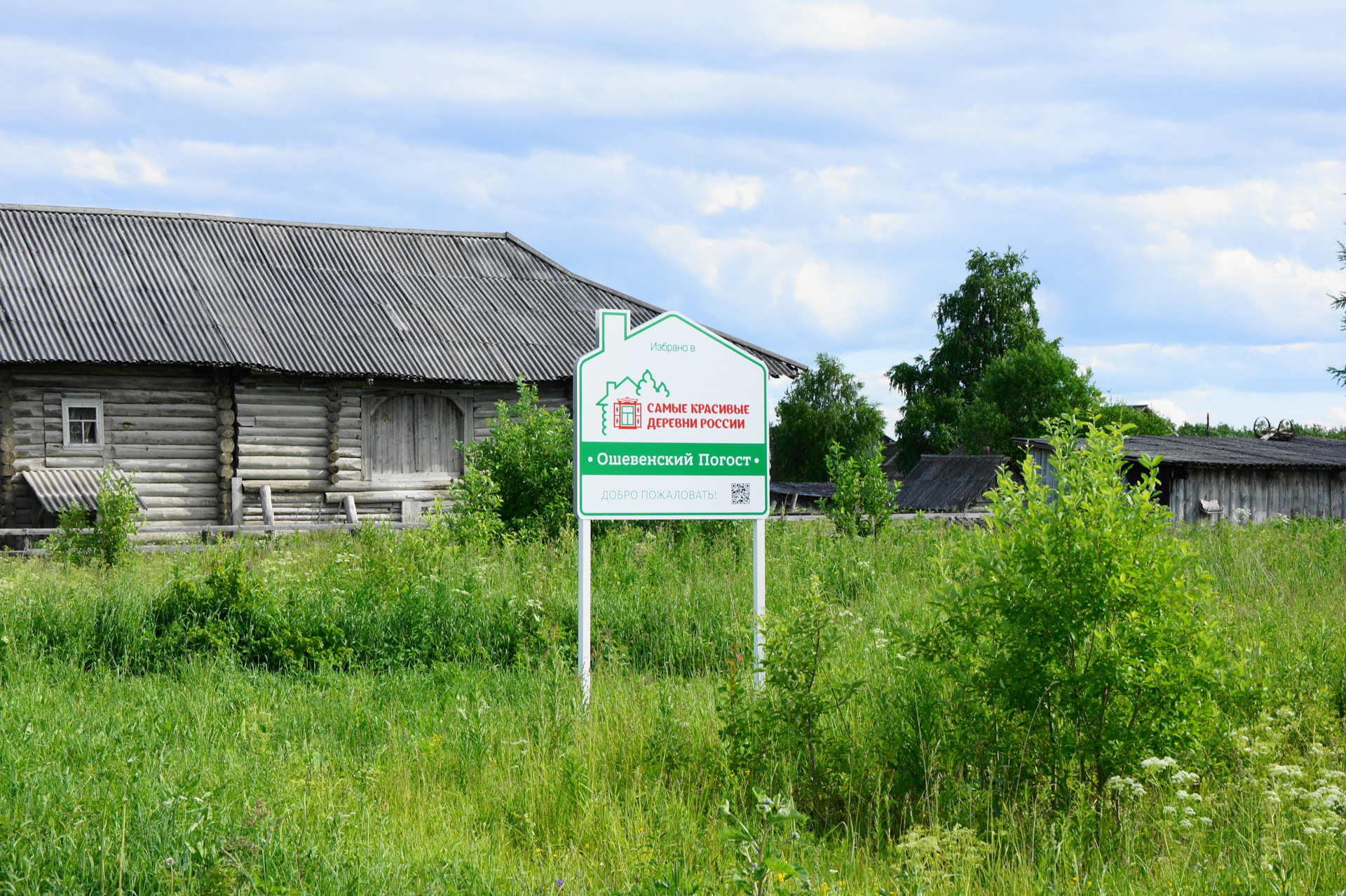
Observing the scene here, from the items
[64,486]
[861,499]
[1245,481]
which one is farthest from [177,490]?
[1245,481]

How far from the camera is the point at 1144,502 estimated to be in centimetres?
482

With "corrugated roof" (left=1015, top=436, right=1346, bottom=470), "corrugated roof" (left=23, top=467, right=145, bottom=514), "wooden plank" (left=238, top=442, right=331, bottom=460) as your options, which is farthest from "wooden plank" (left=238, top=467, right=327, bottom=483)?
"corrugated roof" (left=1015, top=436, right=1346, bottom=470)

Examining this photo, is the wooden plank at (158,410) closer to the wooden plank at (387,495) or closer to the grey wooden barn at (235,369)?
the grey wooden barn at (235,369)

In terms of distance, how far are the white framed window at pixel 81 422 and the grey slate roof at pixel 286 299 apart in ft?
4.19

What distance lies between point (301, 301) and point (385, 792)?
1937cm

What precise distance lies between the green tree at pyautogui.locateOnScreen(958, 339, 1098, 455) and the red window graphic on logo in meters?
40.1

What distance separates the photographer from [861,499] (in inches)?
596

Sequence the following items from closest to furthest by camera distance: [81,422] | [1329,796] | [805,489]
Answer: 1. [1329,796]
2. [81,422]
3. [805,489]

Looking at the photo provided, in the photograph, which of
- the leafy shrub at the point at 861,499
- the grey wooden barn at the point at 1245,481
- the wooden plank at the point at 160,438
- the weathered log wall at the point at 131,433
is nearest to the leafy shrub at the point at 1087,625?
the leafy shrub at the point at 861,499

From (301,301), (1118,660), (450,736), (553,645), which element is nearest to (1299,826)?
(1118,660)

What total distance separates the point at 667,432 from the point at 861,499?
8.30 m

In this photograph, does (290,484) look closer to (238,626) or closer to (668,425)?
(238,626)

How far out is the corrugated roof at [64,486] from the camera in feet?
59.0

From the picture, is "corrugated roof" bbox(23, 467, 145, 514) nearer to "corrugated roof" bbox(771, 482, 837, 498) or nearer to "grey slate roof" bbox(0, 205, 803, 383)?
"grey slate roof" bbox(0, 205, 803, 383)
